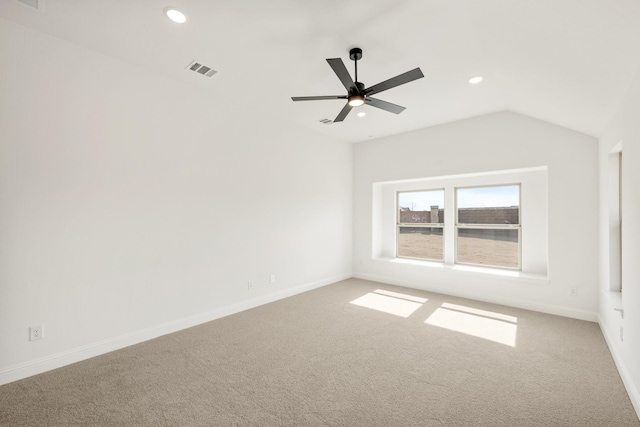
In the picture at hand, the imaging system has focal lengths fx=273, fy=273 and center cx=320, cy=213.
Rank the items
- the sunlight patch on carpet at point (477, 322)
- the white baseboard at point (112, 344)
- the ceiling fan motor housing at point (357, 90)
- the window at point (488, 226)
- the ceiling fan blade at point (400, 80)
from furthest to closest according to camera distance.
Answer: the window at point (488, 226)
the sunlight patch on carpet at point (477, 322)
the ceiling fan motor housing at point (357, 90)
the white baseboard at point (112, 344)
the ceiling fan blade at point (400, 80)

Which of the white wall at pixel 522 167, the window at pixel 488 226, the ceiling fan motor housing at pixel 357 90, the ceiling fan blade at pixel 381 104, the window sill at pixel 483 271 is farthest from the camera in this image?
the window at pixel 488 226

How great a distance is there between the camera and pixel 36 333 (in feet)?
8.11

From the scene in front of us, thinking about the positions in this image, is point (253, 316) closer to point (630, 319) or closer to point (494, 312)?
point (494, 312)

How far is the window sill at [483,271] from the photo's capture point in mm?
4090

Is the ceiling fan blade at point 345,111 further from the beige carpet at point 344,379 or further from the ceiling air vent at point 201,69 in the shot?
the beige carpet at point 344,379

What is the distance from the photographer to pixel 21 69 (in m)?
2.41

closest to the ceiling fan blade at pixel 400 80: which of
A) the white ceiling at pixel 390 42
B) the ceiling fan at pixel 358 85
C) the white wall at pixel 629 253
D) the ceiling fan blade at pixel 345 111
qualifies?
the ceiling fan at pixel 358 85

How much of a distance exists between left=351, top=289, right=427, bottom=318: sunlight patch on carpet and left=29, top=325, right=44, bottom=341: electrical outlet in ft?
12.0

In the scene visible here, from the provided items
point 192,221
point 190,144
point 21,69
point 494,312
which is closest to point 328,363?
point 192,221

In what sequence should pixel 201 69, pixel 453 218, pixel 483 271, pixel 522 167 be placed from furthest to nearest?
pixel 453 218, pixel 483 271, pixel 522 167, pixel 201 69

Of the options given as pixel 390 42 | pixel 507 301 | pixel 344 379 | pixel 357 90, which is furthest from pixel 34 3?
pixel 507 301

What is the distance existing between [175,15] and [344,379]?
3.39 metres

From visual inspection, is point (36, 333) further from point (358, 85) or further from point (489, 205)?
point (489, 205)

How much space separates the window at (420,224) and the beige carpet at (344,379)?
2135 millimetres
